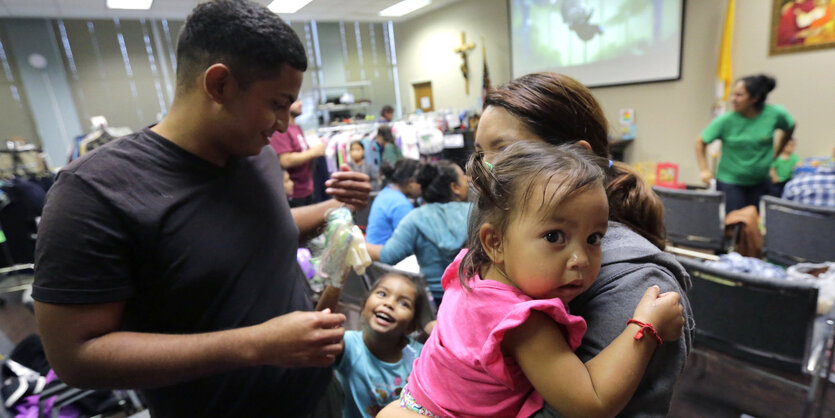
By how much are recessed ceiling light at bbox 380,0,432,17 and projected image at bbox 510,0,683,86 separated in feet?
6.40

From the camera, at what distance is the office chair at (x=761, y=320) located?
5.29 ft

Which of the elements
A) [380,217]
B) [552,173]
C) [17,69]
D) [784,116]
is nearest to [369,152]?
[380,217]

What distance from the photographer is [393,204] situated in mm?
2760

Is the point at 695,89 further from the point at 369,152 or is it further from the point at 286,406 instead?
the point at 286,406

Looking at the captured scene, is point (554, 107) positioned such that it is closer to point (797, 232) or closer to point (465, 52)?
point (797, 232)

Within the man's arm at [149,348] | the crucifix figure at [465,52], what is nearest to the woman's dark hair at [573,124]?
the man's arm at [149,348]

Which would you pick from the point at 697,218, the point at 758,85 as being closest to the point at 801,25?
the point at 758,85

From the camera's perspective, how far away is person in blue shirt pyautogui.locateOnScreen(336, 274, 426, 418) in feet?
5.42

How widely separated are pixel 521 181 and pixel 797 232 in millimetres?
2562

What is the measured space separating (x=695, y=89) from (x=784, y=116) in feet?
8.06

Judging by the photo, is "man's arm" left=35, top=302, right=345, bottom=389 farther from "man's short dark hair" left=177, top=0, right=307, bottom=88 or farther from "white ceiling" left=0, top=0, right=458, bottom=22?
"white ceiling" left=0, top=0, right=458, bottom=22

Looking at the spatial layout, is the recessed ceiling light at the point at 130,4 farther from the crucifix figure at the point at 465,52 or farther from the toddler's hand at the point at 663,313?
the toddler's hand at the point at 663,313

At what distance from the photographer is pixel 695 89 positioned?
18.1 feet

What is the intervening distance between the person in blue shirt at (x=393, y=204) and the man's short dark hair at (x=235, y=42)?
5.55ft
